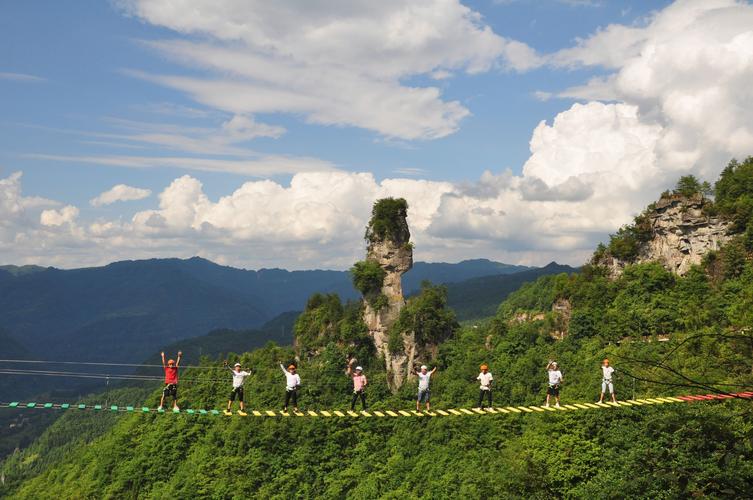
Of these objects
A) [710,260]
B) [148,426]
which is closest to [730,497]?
[710,260]

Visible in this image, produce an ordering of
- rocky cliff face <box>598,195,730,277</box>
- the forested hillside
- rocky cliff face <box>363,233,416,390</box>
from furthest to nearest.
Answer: rocky cliff face <box>363,233,416,390</box> → rocky cliff face <box>598,195,730,277</box> → the forested hillside

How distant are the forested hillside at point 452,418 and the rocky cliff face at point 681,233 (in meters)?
2.09

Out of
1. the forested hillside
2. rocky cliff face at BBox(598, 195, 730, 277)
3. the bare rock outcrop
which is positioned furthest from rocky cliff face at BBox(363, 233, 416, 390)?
rocky cliff face at BBox(598, 195, 730, 277)

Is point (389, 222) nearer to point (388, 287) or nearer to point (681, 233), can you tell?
point (388, 287)

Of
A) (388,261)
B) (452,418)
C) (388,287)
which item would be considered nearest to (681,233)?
(452,418)

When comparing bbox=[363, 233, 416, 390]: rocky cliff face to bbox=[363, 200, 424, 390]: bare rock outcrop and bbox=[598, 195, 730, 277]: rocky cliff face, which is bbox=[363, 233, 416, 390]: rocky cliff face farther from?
bbox=[598, 195, 730, 277]: rocky cliff face

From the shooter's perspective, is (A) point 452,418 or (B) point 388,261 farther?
(B) point 388,261

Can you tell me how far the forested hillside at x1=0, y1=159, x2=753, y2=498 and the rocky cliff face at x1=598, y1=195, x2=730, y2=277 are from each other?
6.87 ft

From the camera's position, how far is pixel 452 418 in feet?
205

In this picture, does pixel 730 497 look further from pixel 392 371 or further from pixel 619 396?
pixel 392 371

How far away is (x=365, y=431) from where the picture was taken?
6706 centimetres

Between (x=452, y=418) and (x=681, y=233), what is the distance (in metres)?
35.6

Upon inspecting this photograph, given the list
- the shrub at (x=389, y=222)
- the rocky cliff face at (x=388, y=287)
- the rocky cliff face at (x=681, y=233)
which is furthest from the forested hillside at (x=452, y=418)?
the shrub at (x=389, y=222)

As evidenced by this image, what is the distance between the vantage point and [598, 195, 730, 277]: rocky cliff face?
220 ft
